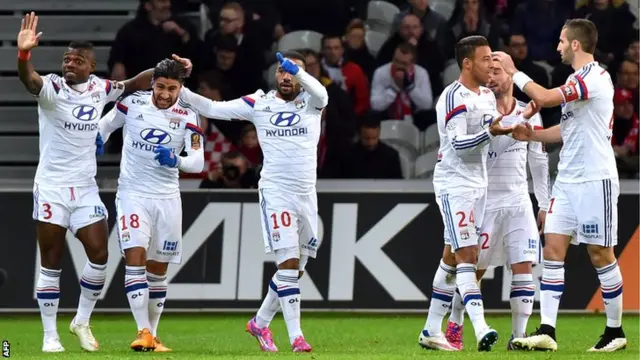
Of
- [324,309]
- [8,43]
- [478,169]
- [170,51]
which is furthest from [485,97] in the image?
[8,43]

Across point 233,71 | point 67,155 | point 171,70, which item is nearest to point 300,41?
point 233,71

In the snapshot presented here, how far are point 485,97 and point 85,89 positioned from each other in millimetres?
3334

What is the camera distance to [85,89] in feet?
37.2

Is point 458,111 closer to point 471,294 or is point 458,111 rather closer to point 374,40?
point 471,294

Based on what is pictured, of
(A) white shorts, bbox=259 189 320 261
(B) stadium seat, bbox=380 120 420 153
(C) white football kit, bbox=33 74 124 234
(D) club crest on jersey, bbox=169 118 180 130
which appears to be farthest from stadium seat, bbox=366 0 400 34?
(C) white football kit, bbox=33 74 124 234

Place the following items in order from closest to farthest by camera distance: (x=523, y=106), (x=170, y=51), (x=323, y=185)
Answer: (x=523, y=106) → (x=323, y=185) → (x=170, y=51)

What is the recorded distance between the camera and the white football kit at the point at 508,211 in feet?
36.3

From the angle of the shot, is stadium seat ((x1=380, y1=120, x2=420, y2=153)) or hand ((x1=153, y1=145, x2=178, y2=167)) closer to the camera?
hand ((x1=153, y1=145, x2=178, y2=167))

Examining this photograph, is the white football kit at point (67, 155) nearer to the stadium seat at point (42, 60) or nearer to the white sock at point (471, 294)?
the white sock at point (471, 294)

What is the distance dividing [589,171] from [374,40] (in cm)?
763

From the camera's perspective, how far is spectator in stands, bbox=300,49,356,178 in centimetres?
1573

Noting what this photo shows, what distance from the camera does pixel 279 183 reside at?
11133mm

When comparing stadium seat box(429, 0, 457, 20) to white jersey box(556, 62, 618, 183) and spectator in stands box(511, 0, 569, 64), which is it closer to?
spectator in stands box(511, 0, 569, 64)

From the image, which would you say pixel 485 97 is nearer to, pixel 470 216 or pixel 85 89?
pixel 470 216
